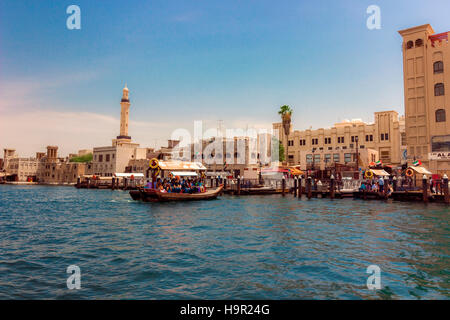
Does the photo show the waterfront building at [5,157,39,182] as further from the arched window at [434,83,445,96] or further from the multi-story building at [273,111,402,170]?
the arched window at [434,83,445,96]

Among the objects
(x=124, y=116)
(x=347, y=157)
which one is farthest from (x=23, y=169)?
(x=347, y=157)

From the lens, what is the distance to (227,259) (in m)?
10.3

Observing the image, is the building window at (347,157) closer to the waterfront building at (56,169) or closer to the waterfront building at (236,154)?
the waterfront building at (236,154)

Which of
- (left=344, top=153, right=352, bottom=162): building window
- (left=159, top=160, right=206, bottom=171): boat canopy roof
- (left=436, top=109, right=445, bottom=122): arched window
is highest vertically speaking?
(left=436, top=109, right=445, bottom=122): arched window

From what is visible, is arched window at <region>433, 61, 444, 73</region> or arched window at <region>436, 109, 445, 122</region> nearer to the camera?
arched window at <region>436, 109, 445, 122</region>

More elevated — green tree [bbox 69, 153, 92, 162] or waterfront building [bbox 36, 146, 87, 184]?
green tree [bbox 69, 153, 92, 162]

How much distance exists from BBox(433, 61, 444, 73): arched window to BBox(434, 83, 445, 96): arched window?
1868mm

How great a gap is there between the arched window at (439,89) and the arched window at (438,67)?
73.5 inches

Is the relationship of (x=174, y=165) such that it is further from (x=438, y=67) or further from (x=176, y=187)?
(x=438, y=67)

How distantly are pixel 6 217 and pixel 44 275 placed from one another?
16.0 meters

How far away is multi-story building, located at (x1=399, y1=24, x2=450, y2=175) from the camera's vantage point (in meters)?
41.5

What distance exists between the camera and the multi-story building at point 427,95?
4153 cm

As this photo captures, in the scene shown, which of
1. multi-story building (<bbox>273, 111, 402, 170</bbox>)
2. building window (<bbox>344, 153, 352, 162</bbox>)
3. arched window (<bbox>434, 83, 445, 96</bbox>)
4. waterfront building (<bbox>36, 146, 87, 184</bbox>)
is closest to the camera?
arched window (<bbox>434, 83, 445, 96</bbox>)

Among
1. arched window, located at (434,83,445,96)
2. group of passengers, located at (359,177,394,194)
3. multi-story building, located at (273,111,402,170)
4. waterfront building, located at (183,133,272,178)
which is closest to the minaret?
waterfront building, located at (183,133,272,178)
